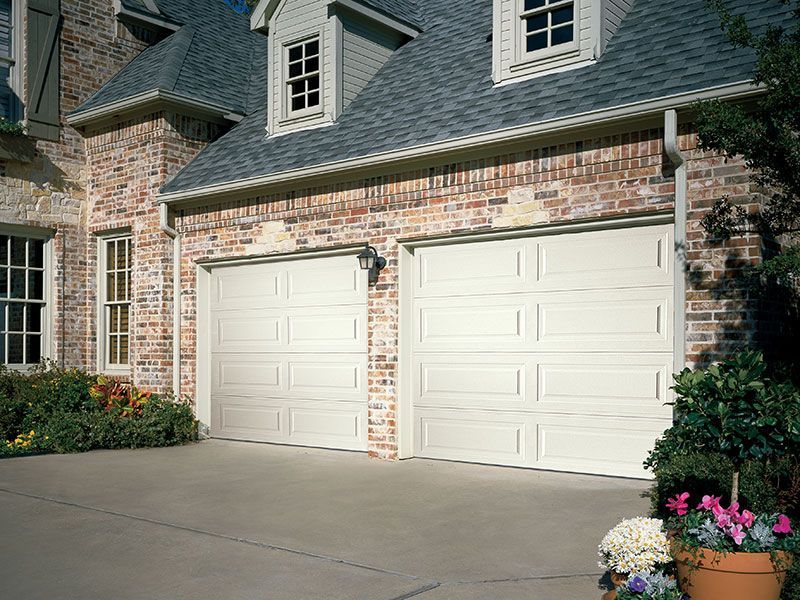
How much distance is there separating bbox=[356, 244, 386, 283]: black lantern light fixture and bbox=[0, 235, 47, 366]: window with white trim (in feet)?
19.5

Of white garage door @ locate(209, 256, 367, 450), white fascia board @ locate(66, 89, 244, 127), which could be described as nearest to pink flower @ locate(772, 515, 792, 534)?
white garage door @ locate(209, 256, 367, 450)

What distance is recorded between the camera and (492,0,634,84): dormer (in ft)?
31.2

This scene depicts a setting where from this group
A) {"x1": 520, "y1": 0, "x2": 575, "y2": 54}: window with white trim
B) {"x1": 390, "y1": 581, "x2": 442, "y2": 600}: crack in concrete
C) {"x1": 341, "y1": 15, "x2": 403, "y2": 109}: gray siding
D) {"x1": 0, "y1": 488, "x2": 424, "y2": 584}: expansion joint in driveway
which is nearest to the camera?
{"x1": 390, "y1": 581, "x2": 442, "y2": 600}: crack in concrete

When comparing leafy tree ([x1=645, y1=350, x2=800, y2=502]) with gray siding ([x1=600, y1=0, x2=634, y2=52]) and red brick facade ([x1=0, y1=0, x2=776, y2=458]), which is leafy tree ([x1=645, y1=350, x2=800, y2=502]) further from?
gray siding ([x1=600, y1=0, x2=634, y2=52])

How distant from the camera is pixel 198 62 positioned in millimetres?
13781

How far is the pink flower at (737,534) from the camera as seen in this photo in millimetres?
4391

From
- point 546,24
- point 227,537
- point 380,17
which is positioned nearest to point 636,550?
point 227,537

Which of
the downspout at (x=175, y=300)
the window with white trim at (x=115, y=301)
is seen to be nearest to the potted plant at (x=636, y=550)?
the downspout at (x=175, y=300)

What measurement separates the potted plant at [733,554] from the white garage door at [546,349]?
3.77 metres

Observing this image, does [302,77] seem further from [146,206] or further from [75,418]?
[75,418]

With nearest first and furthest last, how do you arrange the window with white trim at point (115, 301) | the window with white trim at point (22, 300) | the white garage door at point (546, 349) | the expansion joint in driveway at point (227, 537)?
the expansion joint in driveway at point (227, 537) → the white garage door at point (546, 349) → the window with white trim at point (22, 300) → the window with white trim at point (115, 301)

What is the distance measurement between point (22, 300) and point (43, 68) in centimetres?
359

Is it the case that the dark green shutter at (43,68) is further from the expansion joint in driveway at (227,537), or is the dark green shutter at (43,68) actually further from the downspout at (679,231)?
the downspout at (679,231)

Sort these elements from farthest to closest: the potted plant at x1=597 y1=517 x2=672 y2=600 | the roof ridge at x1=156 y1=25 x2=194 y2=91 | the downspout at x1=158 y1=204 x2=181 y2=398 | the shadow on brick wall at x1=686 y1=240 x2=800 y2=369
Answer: the roof ridge at x1=156 y1=25 x2=194 y2=91 < the downspout at x1=158 y1=204 x2=181 y2=398 < the shadow on brick wall at x1=686 y1=240 x2=800 y2=369 < the potted plant at x1=597 y1=517 x2=672 y2=600
